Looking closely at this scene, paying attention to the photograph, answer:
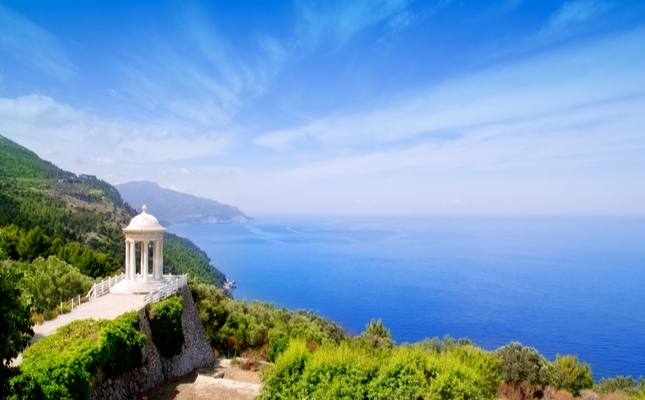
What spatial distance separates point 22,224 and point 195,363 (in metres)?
25.2

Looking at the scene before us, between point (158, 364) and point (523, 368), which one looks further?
point (523, 368)

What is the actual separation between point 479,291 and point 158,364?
70.7m

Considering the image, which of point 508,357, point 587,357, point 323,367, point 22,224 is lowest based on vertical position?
point 587,357

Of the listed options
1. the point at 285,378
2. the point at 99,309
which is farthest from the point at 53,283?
the point at 285,378

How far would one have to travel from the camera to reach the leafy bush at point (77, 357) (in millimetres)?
8602

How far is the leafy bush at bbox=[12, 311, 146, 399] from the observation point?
8.60 meters

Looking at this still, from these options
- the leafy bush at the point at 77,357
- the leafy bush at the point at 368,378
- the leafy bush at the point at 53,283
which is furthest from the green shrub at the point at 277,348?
the leafy bush at the point at 53,283

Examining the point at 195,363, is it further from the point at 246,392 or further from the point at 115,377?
the point at 115,377

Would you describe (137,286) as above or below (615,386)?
above

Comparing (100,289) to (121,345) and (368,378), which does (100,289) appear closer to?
(121,345)

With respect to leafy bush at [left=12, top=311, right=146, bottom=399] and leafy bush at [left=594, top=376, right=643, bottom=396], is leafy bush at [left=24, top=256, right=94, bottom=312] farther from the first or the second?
leafy bush at [left=594, top=376, right=643, bottom=396]

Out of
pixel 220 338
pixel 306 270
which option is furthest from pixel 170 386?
pixel 306 270

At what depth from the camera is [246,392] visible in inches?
593

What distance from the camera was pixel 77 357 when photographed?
991 cm
